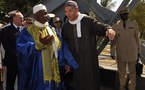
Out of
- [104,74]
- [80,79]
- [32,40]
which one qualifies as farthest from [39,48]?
[104,74]

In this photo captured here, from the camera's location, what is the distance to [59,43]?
6.04m

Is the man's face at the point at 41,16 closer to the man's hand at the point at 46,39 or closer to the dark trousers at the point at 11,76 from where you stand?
the man's hand at the point at 46,39

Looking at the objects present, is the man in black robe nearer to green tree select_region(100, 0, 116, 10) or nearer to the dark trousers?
the dark trousers

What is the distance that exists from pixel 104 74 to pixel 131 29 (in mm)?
2291

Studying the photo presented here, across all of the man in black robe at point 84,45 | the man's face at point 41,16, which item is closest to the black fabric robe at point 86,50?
the man in black robe at point 84,45

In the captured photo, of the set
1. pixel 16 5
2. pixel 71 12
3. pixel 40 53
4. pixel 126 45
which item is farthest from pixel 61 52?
pixel 16 5

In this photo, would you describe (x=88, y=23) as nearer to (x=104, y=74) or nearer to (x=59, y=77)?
(x=59, y=77)

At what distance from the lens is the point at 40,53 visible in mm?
5934

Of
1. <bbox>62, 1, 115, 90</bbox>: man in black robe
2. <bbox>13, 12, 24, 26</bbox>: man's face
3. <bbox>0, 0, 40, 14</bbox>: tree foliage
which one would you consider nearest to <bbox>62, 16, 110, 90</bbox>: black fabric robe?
<bbox>62, 1, 115, 90</bbox>: man in black robe

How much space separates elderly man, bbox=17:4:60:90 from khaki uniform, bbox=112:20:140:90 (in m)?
2.30

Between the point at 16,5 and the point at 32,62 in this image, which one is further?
the point at 16,5

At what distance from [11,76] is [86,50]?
209 cm

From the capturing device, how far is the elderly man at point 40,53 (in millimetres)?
5871

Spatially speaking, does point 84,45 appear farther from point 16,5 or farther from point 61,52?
point 16,5
